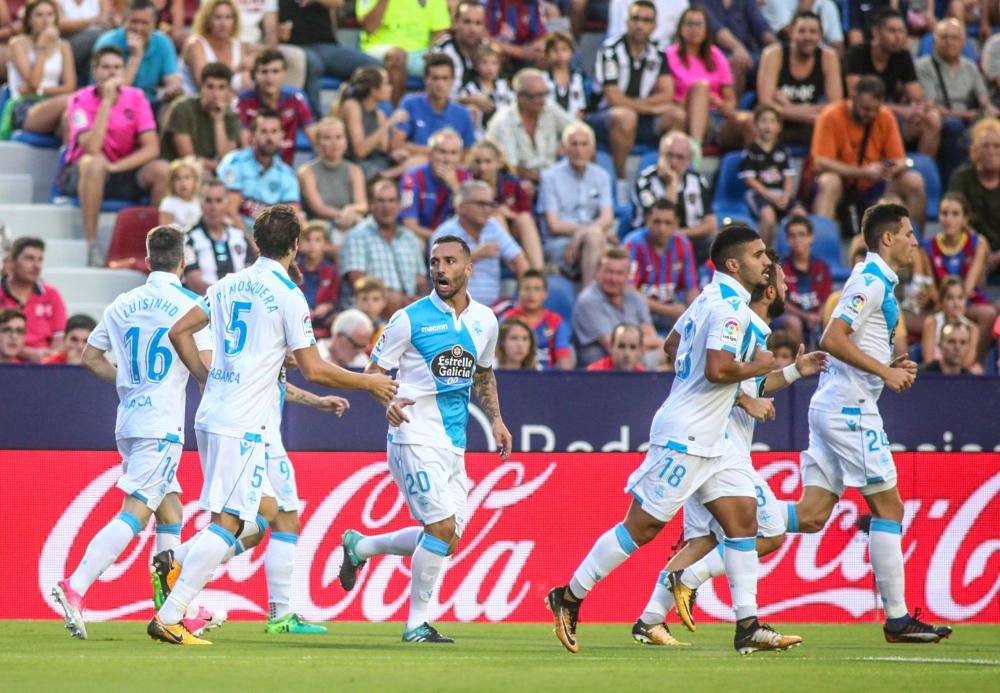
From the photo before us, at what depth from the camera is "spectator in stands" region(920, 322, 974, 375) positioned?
1460 centimetres

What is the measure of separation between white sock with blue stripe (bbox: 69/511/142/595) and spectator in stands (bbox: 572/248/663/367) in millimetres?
5845

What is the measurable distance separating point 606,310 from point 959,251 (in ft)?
12.7

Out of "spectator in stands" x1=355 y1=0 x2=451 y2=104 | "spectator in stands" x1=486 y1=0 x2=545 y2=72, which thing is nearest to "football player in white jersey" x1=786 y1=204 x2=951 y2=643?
"spectator in stands" x1=486 y1=0 x2=545 y2=72

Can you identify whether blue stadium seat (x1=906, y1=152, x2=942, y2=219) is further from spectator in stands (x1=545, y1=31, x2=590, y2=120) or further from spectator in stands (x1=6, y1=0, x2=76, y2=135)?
spectator in stands (x1=6, y1=0, x2=76, y2=135)

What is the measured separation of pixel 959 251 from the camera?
16.6 metres

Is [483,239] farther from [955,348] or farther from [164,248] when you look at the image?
[164,248]

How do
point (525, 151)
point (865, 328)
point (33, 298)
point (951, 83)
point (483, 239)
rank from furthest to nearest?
point (951, 83) → point (525, 151) → point (483, 239) → point (33, 298) → point (865, 328)

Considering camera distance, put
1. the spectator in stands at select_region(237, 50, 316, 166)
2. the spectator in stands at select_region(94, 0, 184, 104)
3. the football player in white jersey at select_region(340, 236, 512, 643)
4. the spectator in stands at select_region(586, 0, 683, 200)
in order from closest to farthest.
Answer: the football player in white jersey at select_region(340, 236, 512, 643) → the spectator in stands at select_region(237, 50, 316, 166) → the spectator in stands at select_region(94, 0, 184, 104) → the spectator in stands at select_region(586, 0, 683, 200)

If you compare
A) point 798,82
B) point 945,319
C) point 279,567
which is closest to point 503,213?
point 945,319

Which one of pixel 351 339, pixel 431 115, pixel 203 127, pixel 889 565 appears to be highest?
→ pixel 431 115

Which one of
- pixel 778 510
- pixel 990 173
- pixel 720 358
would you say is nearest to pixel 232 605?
pixel 778 510

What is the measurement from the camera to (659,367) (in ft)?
49.5

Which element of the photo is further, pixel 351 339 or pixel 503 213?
pixel 503 213

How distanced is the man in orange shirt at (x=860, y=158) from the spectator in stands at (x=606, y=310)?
3302 millimetres
